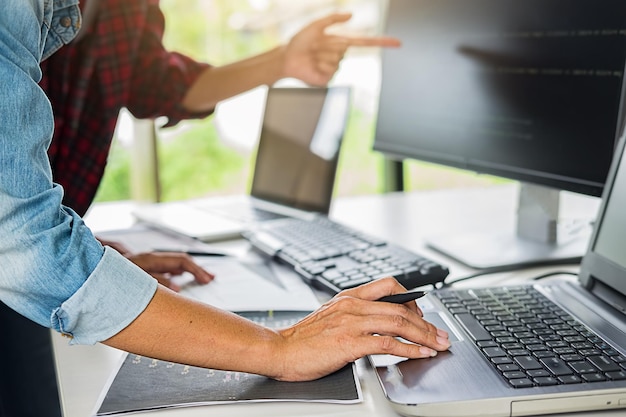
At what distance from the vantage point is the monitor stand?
118 centimetres

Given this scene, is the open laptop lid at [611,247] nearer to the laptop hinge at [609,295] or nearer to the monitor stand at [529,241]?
the laptop hinge at [609,295]

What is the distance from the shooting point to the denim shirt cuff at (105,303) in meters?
0.68

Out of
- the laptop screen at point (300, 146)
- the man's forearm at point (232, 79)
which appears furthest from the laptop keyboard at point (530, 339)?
the man's forearm at point (232, 79)

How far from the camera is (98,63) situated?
4.66 ft

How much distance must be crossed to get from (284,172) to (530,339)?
871mm

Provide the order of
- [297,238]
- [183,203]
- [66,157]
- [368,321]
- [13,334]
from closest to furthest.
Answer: [368,321] < [297,238] < [66,157] < [13,334] < [183,203]

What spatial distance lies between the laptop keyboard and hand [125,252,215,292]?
0.39m

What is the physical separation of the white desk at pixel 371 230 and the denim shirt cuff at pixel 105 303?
0.09 m

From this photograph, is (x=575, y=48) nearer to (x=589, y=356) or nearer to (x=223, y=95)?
(x=589, y=356)

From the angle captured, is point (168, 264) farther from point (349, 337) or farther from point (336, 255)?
point (349, 337)

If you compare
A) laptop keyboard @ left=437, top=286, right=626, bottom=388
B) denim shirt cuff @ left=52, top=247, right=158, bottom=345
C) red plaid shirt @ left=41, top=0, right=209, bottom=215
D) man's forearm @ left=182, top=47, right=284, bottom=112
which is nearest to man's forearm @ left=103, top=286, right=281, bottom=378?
denim shirt cuff @ left=52, top=247, right=158, bottom=345

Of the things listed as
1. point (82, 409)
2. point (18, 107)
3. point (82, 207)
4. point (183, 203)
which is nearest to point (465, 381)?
point (82, 409)

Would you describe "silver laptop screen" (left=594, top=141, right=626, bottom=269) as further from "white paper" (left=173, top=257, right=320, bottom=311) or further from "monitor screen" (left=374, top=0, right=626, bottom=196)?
"white paper" (left=173, top=257, right=320, bottom=311)

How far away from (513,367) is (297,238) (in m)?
0.60
